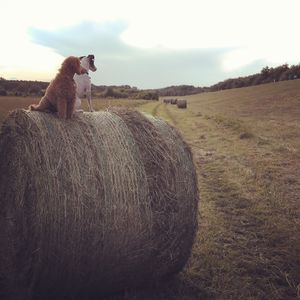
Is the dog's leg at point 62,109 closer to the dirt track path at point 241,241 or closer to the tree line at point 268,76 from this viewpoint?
the dirt track path at point 241,241

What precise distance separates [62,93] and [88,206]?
148 cm

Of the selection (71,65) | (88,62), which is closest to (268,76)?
(88,62)

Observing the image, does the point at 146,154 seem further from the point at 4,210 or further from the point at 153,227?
the point at 4,210

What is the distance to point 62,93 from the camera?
511 cm

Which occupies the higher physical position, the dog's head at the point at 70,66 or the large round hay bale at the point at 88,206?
the dog's head at the point at 70,66

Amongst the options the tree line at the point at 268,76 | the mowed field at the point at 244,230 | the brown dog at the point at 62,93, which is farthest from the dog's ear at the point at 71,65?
the tree line at the point at 268,76

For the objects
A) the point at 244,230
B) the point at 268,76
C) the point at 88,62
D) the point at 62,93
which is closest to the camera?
the point at 62,93

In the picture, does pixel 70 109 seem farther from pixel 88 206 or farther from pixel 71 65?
pixel 88 206

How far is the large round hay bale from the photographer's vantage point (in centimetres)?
420

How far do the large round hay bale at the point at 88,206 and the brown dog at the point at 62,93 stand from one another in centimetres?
20

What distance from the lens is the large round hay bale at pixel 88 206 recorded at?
4.20 meters

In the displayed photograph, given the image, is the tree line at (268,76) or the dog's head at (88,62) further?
the tree line at (268,76)

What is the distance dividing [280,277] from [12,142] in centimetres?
347

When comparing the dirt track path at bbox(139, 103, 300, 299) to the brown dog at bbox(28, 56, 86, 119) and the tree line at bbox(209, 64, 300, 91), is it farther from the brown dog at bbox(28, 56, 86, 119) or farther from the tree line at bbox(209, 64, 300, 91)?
the tree line at bbox(209, 64, 300, 91)
